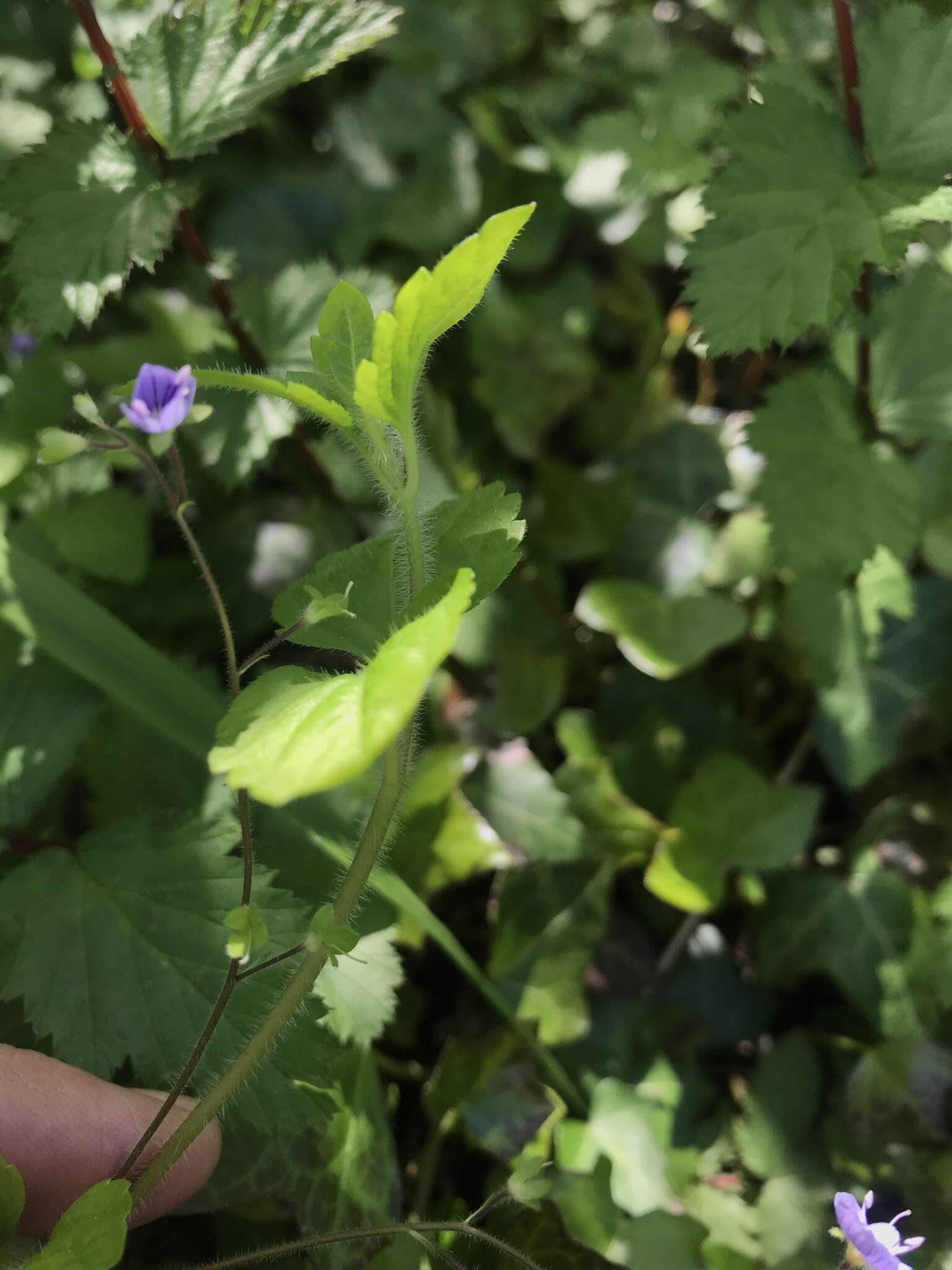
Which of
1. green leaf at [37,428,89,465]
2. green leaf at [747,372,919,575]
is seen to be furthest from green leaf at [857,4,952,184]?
green leaf at [37,428,89,465]

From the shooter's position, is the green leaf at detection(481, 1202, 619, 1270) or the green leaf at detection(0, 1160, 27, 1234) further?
the green leaf at detection(481, 1202, 619, 1270)

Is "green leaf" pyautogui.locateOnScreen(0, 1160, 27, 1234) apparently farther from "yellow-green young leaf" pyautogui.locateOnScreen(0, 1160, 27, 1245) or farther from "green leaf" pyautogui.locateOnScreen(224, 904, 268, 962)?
"green leaf" pyautogui.locateOnScreen(224, 904, 268, 962)

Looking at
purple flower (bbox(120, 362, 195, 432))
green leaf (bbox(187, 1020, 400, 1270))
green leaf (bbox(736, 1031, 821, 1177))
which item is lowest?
green leaf (bbox(736, 1031, 821, 1177))

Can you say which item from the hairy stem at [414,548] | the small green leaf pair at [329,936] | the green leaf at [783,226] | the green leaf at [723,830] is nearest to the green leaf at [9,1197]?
the small green leaf pair at [329,936]

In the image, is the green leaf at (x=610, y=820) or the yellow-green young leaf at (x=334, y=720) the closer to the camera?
the yellow-green young leaf at (x=334, y=720)

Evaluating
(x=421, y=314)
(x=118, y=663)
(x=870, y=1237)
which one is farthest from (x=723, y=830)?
(x=421, y=314)

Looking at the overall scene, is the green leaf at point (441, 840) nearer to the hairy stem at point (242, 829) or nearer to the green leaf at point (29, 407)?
the hairy stem at point (242, 829)

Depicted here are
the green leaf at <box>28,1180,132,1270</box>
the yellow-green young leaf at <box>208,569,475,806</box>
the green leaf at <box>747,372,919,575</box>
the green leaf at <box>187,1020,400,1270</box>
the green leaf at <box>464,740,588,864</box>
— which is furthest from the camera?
the green leaf at <box>464,740,588,864</box>

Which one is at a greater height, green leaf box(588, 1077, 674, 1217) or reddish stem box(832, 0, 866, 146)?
reddish stem box(832, 0, 866, 146)

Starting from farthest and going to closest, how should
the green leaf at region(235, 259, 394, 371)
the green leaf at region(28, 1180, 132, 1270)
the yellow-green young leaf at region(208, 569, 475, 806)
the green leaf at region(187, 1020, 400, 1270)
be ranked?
the green leaf at region(235, 259, 394, 371) → the green leaf at region(187, 1020, 400, 1270) → the green leaf at region(28, 1180, 132, 1270) → the yellow-green young leaf at region(208, 569, 475, 806)
